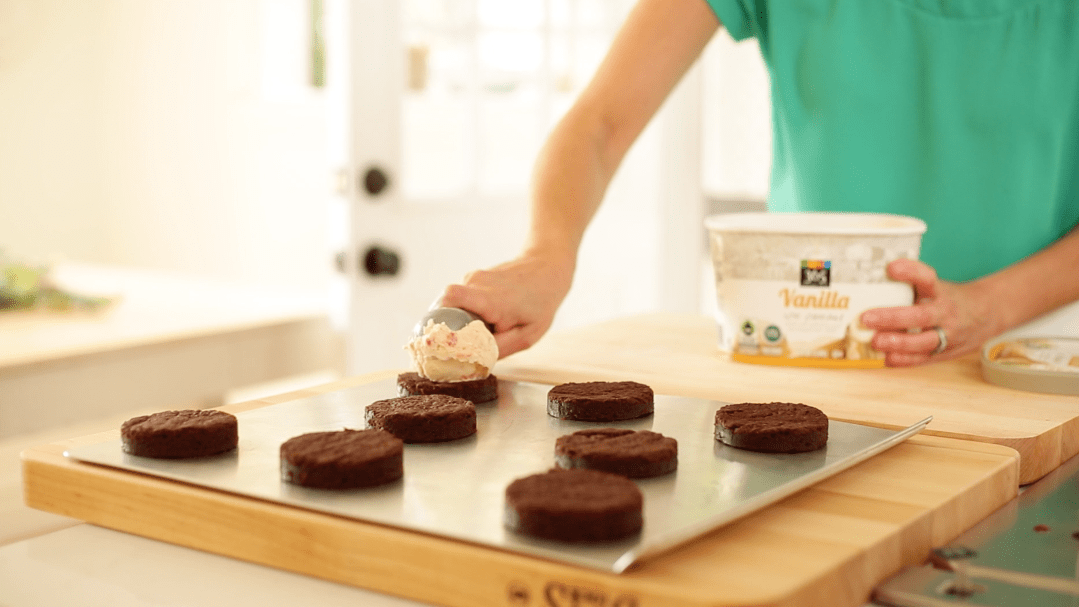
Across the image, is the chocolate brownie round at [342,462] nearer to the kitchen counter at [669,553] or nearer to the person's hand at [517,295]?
the kitchen counter at [669,553]

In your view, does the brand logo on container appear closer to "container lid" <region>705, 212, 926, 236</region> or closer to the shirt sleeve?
"container lid" <region>705, 212, 926, 236</region>

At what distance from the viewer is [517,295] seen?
112cm

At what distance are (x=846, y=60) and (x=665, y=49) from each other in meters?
0.24

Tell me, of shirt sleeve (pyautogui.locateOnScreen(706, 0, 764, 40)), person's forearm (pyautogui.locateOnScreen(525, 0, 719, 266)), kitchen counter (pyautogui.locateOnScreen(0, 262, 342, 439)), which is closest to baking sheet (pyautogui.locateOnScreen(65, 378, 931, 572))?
person's forearm (pyautogui.locateOnScreen(525, 0, 719, 266))

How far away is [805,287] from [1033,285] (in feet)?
0.98

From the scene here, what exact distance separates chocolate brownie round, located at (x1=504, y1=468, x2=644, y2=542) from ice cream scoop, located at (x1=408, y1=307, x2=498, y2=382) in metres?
0.35

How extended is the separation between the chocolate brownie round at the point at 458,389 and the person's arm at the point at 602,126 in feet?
0.84

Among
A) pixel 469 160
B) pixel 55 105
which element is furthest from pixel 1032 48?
pixel 55 105

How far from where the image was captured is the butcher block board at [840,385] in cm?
87

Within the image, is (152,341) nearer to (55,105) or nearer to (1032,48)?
(1032,48)

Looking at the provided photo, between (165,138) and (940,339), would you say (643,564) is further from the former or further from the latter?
(165,138)

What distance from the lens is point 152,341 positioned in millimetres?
2072

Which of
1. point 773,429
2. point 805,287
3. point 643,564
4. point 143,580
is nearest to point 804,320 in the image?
point 805,287

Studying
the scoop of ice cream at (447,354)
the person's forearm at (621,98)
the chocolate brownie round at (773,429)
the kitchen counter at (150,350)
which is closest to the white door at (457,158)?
the kitchen counter at (150,350)
